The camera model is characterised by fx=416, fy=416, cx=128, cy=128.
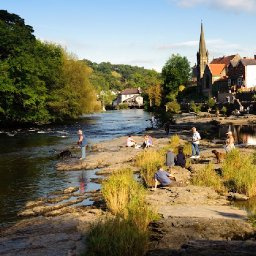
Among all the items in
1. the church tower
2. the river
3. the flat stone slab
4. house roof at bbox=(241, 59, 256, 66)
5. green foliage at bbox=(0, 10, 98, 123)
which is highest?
the church tower

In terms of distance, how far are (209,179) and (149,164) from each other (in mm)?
3866

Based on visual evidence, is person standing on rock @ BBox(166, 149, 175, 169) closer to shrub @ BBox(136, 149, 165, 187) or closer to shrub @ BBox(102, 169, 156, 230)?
shrub @ BBox(136, 149, 165, 187)

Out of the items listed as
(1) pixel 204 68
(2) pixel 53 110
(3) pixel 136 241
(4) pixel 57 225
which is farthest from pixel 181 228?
(1) pixel 204 68

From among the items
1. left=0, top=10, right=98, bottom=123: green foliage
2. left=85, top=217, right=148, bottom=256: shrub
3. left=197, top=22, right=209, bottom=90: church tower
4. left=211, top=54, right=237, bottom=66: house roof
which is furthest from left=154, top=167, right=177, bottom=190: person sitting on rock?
left=211, top=54, right=237, bottom=66: house roof

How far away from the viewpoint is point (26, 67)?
5459cm

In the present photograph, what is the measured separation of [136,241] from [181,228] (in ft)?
8.29

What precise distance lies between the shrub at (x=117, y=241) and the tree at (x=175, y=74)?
376 feet

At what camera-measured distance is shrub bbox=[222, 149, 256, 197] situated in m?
16.8

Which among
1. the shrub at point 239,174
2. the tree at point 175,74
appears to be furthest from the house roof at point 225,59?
the shrub at point 239,174

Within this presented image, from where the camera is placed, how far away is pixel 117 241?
9570 mm

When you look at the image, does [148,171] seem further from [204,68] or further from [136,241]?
[204,68]

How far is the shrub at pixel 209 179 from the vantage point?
17.7 meters

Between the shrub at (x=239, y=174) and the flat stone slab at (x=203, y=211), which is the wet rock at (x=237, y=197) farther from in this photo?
the flat stone slab at (x=203, y=211)

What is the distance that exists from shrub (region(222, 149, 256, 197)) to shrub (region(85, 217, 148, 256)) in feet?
25.4
